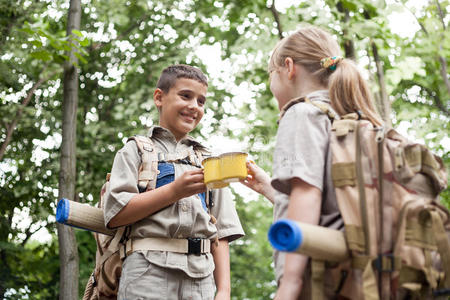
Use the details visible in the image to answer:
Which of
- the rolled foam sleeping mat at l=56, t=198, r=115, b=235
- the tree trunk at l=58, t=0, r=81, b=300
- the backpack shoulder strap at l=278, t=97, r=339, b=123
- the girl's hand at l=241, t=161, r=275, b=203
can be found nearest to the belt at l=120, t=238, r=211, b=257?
the rolled foam sleeping mat at l=56, t=198, r=115, b=235

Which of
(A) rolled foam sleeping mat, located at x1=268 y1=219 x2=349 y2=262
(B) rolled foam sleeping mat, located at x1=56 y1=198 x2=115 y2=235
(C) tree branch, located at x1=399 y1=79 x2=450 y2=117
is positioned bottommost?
(A) rolled foam sleeping mat, located at x1=268 y1=219 x2=349 y2=262

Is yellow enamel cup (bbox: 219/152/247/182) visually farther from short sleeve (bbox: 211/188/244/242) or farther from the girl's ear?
short sleeve (bbox: 211/188/244/242)

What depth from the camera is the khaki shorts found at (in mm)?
2602

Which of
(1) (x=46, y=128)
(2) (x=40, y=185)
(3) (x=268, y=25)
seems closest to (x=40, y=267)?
(2) (x=40, y=185)

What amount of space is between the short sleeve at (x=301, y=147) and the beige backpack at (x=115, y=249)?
1007mm

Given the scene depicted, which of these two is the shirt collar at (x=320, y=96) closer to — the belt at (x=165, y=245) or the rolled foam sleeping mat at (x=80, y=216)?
the belt at (x=165, y=245)

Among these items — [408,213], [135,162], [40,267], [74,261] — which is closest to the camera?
[408,213]

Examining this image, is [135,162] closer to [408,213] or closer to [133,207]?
[133,207]

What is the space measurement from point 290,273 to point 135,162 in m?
1.32

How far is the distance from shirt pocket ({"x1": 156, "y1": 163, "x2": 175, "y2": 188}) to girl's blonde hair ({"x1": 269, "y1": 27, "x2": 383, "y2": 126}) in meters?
0.85

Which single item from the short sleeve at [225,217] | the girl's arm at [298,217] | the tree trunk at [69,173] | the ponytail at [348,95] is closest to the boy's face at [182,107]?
the short sleeve at [225,217]

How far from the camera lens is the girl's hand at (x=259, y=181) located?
2699 mm

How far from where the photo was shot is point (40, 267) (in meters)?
6.95

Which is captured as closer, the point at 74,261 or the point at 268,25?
the point at 74,261
